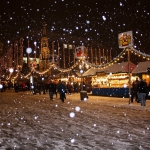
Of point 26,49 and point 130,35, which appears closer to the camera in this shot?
point 130,35

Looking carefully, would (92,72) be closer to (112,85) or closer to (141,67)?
(112,85)

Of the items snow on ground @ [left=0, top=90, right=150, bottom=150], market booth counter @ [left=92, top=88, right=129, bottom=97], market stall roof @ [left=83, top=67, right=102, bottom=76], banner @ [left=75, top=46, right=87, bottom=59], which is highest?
banner @ [left=75, top=46, right=87, bottom=59]

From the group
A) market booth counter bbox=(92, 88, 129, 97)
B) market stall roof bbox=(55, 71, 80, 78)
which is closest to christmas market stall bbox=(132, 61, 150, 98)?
market booth counter bbox=(92, 88, 129, 97)

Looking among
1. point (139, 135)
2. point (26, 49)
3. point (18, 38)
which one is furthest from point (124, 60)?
point (18, 38)

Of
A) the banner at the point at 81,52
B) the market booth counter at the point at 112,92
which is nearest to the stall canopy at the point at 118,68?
the market booth counter at the point at 112,92

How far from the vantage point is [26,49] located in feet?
213

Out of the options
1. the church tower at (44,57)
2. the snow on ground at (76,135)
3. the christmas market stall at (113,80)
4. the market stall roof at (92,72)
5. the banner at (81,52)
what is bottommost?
the snow on ground at (76,135)

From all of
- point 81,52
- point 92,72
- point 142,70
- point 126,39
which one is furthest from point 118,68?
point 126,39

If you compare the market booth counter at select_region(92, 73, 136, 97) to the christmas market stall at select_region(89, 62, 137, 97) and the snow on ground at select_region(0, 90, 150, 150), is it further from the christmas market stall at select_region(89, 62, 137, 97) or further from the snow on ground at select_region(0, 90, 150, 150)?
the snow on ground at select_region(0, 90, 150, 150)

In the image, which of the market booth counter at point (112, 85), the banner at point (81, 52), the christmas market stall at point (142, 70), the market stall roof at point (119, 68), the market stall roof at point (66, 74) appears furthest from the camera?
the market stall roof at point (66, 74)

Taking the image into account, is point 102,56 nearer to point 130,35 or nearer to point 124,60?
point 124,60

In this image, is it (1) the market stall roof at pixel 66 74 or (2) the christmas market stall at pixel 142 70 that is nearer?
(2) the christmas market stall at pixel 142 70

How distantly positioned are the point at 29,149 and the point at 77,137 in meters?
1.65

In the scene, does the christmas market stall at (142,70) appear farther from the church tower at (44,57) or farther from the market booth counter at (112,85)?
the church tower at (44,57)
